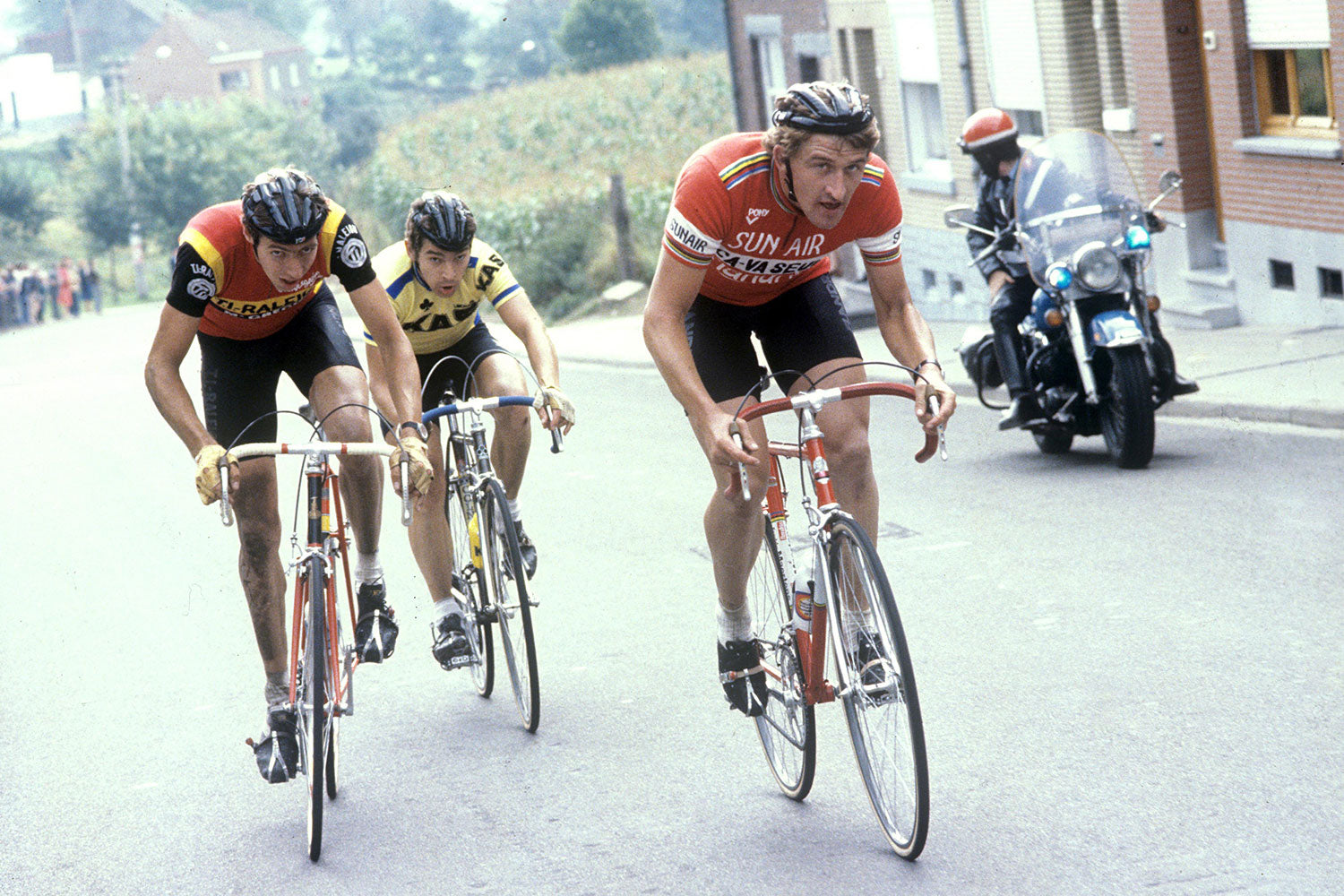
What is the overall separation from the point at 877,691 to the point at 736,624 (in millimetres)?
884

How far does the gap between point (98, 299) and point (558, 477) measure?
4625cm

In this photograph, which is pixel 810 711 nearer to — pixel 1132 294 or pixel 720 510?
pixel 720 510

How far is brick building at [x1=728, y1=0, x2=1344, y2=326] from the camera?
1359 centimetres

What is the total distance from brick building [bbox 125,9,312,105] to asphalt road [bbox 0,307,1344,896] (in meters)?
78.3

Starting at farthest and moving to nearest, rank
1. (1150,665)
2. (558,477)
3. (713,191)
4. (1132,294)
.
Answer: (558,477)
(1132,294)
(1150,665)
(713,191)

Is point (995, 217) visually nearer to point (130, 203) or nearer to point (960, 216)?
point (960, 216)

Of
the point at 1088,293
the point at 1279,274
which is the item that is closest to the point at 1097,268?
the point at 1088,293

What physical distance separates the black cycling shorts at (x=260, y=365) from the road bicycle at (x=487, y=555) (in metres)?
0.42

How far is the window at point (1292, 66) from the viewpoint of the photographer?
44.2ft

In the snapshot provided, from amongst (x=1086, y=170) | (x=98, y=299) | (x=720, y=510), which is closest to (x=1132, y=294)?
(x=1086, y=170)

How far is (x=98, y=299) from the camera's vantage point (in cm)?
5356

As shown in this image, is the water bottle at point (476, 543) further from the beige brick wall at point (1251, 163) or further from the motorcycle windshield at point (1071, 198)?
the beige brick wall at point (1251, 163)

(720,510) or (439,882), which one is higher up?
(720,510)

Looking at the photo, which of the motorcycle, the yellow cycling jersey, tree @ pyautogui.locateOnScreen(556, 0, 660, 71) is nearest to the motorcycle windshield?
the motorcycle
